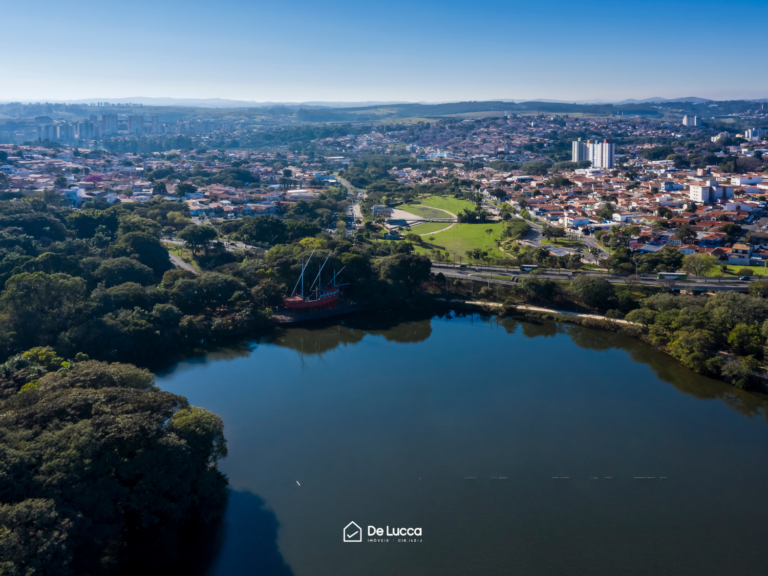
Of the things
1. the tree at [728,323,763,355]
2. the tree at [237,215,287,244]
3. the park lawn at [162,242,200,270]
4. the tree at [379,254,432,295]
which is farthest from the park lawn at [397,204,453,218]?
the tree at [728,323,763,355]

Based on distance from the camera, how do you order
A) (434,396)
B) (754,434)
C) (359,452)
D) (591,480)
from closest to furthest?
1. (591,480)
2. (359,452)
3. (754,434)
4. (434,396)

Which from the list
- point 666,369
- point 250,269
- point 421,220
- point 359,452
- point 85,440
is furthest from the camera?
point 421,220

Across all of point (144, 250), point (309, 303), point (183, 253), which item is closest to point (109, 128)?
point (183, 253)

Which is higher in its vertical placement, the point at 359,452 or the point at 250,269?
the point at 250,269

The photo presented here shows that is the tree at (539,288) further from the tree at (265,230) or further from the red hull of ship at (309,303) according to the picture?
the tree at (265,230)

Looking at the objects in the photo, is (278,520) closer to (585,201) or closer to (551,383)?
(551,383)

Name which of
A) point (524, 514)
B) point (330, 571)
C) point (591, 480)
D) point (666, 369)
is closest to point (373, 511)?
point (330, 571)

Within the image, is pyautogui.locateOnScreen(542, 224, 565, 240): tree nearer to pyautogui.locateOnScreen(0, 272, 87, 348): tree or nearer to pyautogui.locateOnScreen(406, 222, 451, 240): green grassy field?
pyautogui.locateOnScreen(406, 222, 451, 240): green grassy field
